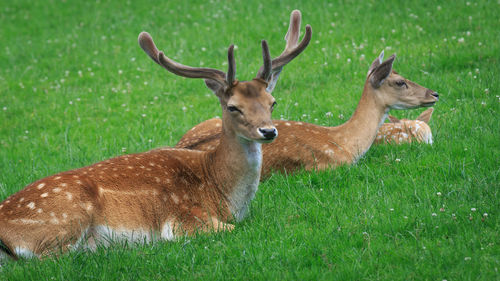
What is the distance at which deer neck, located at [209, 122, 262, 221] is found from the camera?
18.9 ft

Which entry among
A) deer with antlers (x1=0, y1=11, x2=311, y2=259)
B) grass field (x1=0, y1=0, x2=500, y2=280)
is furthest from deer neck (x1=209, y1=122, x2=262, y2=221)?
grass field (x1=0, y1=0, x2=500, y2=280)

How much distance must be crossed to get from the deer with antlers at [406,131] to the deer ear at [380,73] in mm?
545

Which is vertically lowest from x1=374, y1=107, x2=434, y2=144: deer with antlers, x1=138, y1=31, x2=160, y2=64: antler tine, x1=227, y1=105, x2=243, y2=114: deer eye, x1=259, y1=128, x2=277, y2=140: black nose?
x1=374, y1=107, x2=434, y2=144: deer with antlers

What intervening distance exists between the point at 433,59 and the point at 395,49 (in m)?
0.92

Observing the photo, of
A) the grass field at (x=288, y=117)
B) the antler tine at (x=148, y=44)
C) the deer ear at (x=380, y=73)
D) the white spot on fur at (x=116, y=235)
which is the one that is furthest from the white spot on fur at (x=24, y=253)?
the deer ear at (x=380, y=73)

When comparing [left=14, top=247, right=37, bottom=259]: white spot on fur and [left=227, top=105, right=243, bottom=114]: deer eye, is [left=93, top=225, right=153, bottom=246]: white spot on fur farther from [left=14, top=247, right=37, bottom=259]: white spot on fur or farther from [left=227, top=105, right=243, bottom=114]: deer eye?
[left=227, top=105, right=243, bottom=114]: deer eye

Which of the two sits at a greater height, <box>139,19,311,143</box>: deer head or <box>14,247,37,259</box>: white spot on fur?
<box>139,19,311,143</box>: deer head

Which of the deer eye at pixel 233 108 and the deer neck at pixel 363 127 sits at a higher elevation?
the deer eye at pixel 233 108

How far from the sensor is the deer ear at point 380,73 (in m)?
7.56

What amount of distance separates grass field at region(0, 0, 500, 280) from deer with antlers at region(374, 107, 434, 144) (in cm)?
16

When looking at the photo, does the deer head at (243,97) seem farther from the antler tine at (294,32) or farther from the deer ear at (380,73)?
the deer ear at (380,73)

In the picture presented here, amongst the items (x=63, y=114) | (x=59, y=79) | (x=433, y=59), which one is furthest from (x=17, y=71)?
(x=433, y=59)

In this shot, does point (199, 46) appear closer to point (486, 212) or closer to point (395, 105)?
point (395, 105)

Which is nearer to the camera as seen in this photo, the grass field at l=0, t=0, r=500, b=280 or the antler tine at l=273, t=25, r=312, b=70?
the grass field at l=0, t=0, r=500, b=280
